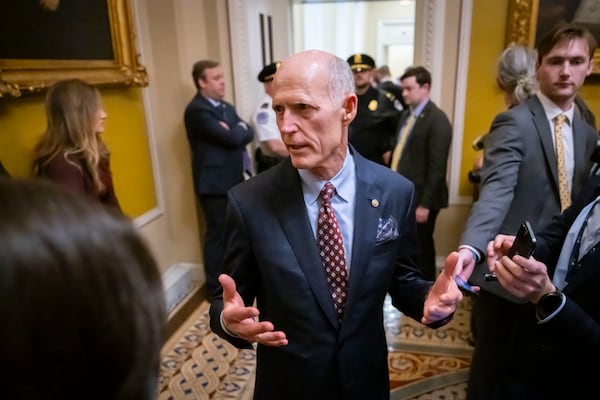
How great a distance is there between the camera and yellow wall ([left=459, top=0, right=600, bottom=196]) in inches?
122

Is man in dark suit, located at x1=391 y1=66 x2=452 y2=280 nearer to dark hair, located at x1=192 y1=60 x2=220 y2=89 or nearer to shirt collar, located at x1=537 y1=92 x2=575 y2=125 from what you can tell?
shirt collar, located at x1=537 y1=92 x2=575 y2=125

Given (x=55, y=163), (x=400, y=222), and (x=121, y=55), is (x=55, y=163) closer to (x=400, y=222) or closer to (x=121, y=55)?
(x=121, y=55)

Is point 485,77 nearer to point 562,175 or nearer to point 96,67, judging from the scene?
point 562,175

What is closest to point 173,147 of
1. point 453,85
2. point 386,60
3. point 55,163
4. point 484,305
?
point 55,163

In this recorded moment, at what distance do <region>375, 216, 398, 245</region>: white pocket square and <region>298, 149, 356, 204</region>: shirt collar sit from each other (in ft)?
0.37

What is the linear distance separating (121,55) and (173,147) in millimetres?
821

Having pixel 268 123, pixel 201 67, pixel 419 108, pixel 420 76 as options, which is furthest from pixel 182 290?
pixel 420 76

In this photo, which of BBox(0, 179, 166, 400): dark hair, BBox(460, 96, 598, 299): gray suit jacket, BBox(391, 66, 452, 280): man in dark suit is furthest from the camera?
BBox(391, 66, 452, 280): man in dark suit

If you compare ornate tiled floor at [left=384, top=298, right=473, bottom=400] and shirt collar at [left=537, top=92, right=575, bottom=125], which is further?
ornate tiled floor at [left=384, top=298, right=473, bottom=400]

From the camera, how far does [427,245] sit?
3.19m

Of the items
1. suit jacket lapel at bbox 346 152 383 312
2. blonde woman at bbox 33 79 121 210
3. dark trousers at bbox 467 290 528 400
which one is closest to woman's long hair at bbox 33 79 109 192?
blonde woman at bbox 33 79 121 210

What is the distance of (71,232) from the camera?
1.40 feet

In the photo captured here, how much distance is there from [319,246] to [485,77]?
2629mm

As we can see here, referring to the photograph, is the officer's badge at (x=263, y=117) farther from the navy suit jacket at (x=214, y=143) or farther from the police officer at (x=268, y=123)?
the navy suit jacket at (x=214, y=143)
